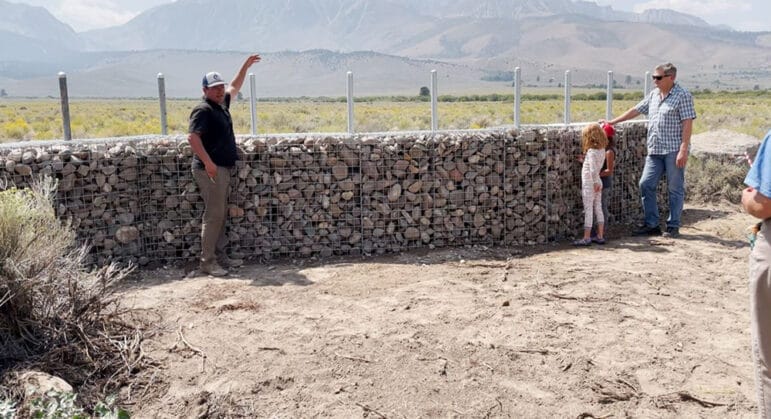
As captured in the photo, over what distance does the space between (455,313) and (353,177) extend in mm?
2768

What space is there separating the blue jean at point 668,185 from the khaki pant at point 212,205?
5359 millimetres

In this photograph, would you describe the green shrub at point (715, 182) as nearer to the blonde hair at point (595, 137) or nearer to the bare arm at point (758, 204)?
the blonde hair at point (595, 137)

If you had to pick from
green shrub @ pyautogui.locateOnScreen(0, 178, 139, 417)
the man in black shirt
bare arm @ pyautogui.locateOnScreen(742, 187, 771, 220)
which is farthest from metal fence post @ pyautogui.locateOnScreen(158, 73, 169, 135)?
bare arm @ pyautogui.locateOnScreen(742, 187, 771, 220)

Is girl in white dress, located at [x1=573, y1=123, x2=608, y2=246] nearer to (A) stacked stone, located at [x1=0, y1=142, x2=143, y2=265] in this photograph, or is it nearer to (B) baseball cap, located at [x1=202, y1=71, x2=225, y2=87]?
(B) baseball cap, located at [x1=202, y1=71, x2=225, y2=87]

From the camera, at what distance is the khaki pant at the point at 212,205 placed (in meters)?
7.60

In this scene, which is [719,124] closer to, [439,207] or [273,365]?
[439,207]

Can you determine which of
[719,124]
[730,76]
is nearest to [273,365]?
[719,124]

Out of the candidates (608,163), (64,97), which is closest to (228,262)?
(64,97)

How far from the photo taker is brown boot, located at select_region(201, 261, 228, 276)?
767 cm

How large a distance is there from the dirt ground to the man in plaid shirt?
1065 millimetres

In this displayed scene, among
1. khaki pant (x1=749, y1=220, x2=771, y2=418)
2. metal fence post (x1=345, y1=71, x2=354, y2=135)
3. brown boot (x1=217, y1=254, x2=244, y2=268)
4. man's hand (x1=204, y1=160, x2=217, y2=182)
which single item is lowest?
brown boot (x1=217, y1=254, x2=244, y2=268)

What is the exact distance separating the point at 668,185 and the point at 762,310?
6136mm

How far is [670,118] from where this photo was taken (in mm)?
A: 8883

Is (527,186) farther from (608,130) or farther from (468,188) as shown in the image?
(608,130)
